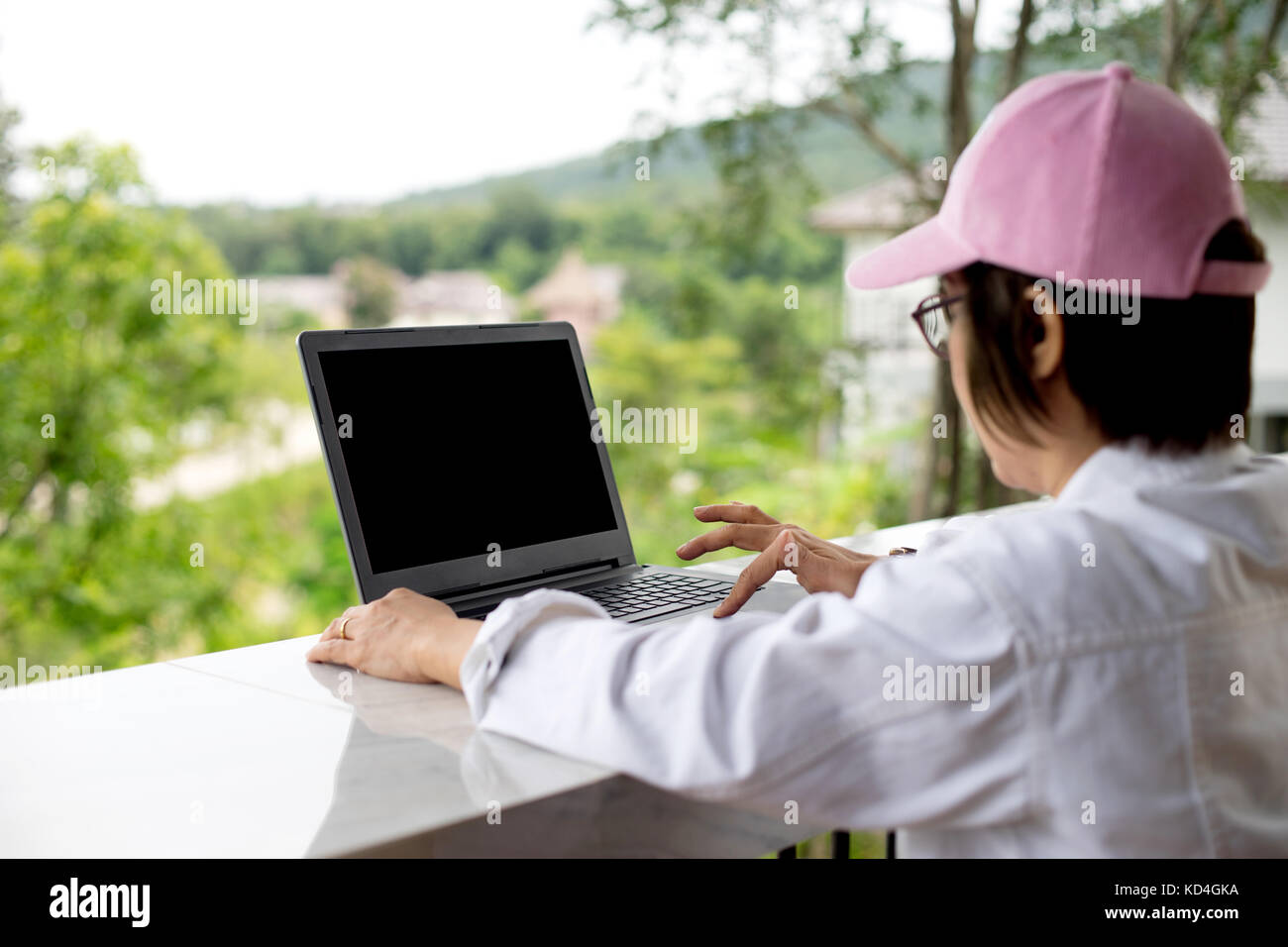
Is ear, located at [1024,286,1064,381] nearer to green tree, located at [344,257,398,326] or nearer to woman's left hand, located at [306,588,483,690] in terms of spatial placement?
woman's left hand, located at [306,588,483,690]

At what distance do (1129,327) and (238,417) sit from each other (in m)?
8.45

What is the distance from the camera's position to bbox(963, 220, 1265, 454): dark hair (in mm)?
812

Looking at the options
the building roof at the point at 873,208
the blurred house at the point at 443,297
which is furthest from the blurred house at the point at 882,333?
the blurred house at the point at 443,297

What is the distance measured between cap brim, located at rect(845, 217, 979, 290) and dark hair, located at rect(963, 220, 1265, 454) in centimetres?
2

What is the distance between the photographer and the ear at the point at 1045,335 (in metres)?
0.82

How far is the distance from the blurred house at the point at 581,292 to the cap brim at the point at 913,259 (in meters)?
12.8

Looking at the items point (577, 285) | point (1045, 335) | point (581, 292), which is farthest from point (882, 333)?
point (577, 285)

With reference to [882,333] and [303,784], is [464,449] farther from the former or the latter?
[882,333]

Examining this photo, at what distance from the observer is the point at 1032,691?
2.41ft

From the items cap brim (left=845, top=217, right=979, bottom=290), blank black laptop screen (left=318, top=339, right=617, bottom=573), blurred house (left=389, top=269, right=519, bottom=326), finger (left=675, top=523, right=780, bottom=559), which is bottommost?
finger (left=675, top=523, right=780, bottom=559)

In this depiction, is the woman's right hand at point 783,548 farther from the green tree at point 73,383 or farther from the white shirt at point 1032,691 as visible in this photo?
the green tree at point 73,383

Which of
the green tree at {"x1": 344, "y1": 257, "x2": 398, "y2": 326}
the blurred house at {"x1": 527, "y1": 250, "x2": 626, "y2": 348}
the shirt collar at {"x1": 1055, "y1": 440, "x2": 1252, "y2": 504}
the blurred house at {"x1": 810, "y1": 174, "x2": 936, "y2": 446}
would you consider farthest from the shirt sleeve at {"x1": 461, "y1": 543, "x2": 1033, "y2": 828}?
the blurred house at {"x1": 527, "y1": 250, "x2": 626, "y2": 348}

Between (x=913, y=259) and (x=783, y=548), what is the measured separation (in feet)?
1.38

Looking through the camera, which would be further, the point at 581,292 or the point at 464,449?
the point at 581,292
